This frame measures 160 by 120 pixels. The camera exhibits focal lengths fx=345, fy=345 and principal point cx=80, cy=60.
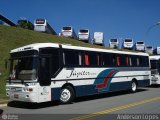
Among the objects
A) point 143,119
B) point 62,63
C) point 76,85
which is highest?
point 62,63

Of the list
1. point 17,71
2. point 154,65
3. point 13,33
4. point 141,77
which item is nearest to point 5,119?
point 17,71

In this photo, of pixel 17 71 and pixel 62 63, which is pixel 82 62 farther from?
pixel 17 71

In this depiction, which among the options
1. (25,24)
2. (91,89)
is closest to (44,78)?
(91,89)

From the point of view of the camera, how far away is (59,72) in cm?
1638

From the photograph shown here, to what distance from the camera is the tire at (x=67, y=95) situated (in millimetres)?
16750

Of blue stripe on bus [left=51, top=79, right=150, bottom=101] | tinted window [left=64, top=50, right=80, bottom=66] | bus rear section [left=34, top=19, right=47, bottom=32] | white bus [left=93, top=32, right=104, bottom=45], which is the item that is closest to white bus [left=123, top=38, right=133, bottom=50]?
white bus [left=93, top=32, right=104, bottom=45]

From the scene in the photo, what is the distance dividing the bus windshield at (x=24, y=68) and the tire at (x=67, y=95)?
209cm

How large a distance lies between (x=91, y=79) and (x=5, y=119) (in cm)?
730

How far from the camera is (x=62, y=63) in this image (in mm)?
16594

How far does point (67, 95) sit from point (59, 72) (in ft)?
4.44

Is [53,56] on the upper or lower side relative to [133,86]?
upper

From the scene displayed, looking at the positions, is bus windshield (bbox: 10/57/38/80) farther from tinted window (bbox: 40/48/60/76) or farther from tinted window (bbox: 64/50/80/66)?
tinted window (bbox: 64/50/80/66)

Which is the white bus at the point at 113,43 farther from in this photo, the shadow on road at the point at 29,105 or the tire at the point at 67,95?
the shadow on road at the point at 29,105

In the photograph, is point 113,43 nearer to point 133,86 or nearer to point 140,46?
point 140,46
